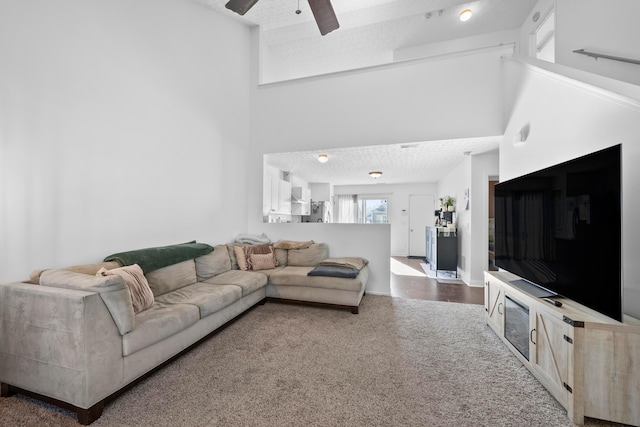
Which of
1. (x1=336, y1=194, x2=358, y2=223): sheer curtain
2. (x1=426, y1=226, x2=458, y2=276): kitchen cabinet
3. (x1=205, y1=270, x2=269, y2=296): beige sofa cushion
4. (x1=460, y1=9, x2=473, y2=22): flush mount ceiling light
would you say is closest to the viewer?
(x1=205, y1=270, x2=269, y2=296): beige sofa cushion

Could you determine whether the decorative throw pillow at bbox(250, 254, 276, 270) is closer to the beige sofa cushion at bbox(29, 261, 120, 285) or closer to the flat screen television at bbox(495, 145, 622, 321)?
the beige sofa cushion at bbox(29, 261, 120, 285)

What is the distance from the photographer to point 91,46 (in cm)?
242

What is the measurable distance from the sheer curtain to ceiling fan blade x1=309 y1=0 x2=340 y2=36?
629 cm

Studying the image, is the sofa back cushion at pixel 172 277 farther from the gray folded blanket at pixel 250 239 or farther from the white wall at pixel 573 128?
the white wall at pixel 573 128

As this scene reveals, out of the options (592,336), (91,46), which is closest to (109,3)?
(91,46)

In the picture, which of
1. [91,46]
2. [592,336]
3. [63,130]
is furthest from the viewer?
[91,46]

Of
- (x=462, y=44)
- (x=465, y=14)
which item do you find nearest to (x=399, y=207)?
(x=462, y=44)

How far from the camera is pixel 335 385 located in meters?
1.85

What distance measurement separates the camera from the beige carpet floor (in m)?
1.54

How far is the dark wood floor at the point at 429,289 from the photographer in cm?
391

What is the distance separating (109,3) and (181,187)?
1.92 m

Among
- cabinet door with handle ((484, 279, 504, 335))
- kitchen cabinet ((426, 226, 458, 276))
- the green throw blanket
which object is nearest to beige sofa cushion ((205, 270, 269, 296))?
the green throw blanket

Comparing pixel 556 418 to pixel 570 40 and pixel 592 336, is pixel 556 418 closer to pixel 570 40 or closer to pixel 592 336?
pixel 592 336

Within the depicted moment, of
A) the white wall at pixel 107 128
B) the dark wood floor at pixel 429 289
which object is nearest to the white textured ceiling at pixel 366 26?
the white wall at pixel 107 128
